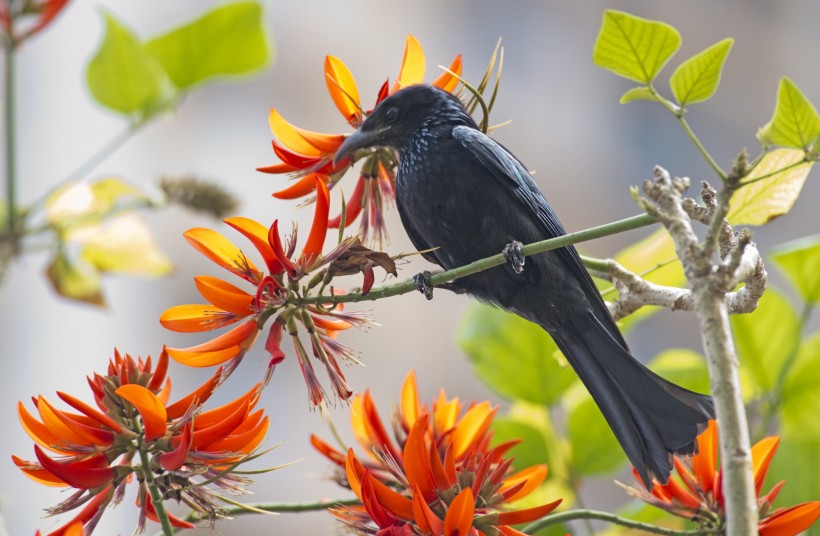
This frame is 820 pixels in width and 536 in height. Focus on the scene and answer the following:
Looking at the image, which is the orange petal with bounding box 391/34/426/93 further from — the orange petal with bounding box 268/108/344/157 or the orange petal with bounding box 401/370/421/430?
the orange petal with bounding box 401/370/421/430

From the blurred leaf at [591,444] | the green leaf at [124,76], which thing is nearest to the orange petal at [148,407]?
the blurred leaf at [591,444]

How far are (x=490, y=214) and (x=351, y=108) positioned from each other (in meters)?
0.30

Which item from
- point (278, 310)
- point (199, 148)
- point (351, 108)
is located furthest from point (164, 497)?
point (199, 148)

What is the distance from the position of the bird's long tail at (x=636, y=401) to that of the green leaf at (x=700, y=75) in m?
0.24

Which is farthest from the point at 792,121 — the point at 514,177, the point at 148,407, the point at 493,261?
the point at 514,177

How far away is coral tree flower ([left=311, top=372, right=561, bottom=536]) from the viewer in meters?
0.55

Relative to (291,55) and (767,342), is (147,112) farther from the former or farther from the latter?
(291,55)

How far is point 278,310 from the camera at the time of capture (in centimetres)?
61

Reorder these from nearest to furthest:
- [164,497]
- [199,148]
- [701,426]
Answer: [164,497] < [701,426] < [199,148]

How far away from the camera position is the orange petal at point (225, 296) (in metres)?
0.58

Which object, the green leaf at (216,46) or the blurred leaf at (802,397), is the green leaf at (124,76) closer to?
the green leaf at (216,46)

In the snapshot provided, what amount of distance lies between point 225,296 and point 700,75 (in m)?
0.31

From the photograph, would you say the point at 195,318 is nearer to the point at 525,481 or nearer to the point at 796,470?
the point at 525,481

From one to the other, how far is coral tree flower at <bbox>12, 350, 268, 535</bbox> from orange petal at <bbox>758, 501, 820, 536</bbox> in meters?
0.31
